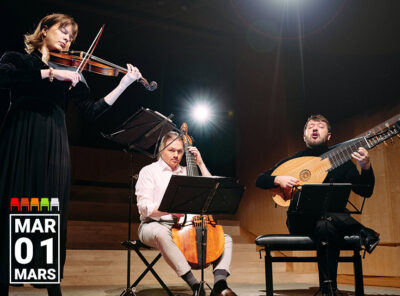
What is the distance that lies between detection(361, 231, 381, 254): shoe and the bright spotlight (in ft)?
18.3

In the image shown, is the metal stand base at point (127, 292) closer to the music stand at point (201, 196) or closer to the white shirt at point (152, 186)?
the white shirt at point (152, 186)

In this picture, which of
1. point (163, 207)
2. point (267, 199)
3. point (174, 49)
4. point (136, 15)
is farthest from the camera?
point (174, 49)

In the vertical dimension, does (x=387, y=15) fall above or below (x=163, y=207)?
above

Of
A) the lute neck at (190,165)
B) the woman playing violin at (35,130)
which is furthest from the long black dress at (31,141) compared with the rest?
the lute neck at (190,165)

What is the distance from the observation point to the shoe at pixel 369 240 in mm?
2789

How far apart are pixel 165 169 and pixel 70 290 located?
1.43 m

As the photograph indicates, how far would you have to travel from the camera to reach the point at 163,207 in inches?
101

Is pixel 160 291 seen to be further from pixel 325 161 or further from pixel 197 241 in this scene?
pixel 325 161

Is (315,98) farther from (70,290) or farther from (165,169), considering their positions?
(70,290)

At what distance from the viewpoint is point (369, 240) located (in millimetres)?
2805

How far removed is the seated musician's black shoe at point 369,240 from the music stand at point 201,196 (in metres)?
0.96

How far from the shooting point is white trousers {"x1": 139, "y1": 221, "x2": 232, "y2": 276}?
9.15ft

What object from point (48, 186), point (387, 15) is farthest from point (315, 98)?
point (48, 186)

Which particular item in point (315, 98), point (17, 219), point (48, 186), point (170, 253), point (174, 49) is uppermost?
point (174, 49)
